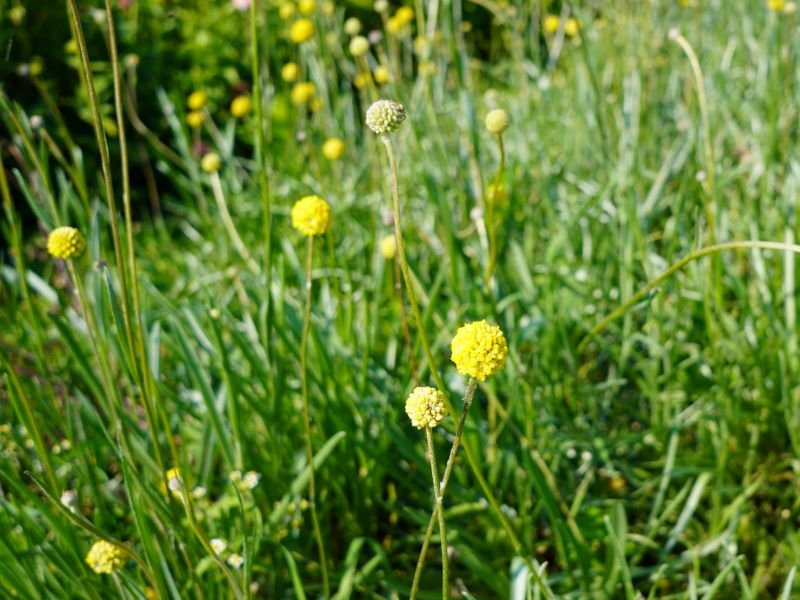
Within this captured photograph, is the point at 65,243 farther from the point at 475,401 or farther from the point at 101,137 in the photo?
the point at 475,401

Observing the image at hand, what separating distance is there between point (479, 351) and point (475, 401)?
69 cm

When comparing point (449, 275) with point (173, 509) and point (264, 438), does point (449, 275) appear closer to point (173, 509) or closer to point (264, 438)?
point (264, 438)

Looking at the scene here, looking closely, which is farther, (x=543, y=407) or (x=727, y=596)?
(x=543, y=407)

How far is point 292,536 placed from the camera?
127cm

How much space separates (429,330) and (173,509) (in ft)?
2.12

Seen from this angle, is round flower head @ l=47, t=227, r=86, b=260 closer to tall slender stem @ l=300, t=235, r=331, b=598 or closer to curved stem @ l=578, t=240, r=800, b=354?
tall slender stem @ l=300, t=235, r=331, b=598

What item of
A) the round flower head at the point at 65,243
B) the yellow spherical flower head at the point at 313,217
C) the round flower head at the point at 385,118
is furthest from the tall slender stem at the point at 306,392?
the round flower head at the point at 65,243

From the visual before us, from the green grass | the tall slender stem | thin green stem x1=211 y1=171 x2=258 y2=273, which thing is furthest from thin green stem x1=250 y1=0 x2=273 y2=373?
thin green stem x1=211 y1=171 x2=258 y2=273

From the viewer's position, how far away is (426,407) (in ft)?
2.35

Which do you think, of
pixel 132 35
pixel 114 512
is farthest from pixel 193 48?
pixel 114 512

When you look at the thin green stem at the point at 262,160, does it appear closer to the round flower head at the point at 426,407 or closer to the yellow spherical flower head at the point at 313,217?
the yellow spherical flower head at the point at 313,217

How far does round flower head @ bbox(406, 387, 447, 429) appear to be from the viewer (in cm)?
71

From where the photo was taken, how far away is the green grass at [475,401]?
3.69 feet

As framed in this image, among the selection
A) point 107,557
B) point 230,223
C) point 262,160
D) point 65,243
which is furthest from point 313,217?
point 230,223
